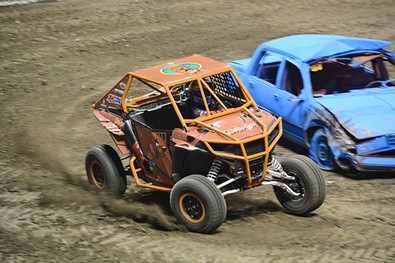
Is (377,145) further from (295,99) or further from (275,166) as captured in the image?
(275,166)

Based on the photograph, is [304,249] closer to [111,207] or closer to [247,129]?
[247,129]

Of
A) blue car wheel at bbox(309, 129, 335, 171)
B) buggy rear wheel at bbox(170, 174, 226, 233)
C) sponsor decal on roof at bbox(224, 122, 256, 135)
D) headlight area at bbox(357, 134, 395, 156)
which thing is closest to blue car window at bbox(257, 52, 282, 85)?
blue car wheel at bbox(309, 129, 335, 171)

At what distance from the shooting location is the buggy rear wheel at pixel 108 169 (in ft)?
26.6

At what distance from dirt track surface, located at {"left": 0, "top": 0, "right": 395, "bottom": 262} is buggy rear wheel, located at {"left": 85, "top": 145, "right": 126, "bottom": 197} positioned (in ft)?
0.54

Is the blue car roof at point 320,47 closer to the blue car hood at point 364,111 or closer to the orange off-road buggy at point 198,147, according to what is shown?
the blue car hood at point 364,111

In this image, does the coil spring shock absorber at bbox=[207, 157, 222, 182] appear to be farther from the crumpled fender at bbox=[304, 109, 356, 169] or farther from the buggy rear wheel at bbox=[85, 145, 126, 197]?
the crumpled fender at bbox=[304, 109, 356, 169]

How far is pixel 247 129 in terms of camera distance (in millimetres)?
7387

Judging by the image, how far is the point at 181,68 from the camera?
26.4 ft

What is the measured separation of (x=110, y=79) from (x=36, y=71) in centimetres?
145

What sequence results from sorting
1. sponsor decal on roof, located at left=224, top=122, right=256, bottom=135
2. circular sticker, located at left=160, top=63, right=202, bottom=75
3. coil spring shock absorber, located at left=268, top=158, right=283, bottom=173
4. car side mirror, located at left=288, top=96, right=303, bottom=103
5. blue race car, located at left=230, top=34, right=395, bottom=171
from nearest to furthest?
1. sponsor decal on roof, located at left=224, top=122, right=256, bottom=135
2. coil spring shock absorber, located at left=268, top=158, right=283, bottom=173
3. circular sticker, located at left=160, top=63, right=202, bottom=75
4. blue race car, located at left=230, top=34, right=395, bottom=171
5. car side mirror, located at left=288, top=96, right=303, bottom=103

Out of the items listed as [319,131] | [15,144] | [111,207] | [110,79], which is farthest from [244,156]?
[110,79]

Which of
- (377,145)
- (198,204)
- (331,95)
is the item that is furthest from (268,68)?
(198,204)

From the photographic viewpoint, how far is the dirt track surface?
22.7 feet

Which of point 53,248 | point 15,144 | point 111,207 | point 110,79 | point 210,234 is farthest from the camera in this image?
point 110,79
